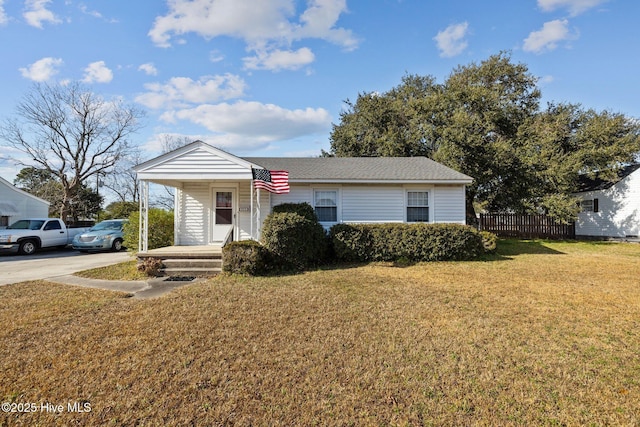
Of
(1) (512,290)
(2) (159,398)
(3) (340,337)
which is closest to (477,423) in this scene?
(3) (340,337)

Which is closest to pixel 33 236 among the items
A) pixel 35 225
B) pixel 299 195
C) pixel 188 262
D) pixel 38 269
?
pixel 35 225

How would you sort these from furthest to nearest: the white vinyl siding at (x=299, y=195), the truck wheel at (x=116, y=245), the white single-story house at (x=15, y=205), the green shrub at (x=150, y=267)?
the white single-story house at (x=15, y=205), the truck wheel at (x=116, y=245), the white vinyl siding at (x=299, y=195), the green shrub at (x=150, y=267)

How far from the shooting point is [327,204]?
11539 millimetres

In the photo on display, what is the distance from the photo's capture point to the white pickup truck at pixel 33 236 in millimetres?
13276

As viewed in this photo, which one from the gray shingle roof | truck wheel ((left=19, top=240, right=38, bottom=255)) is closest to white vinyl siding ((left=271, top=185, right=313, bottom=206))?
the gray shingle roof

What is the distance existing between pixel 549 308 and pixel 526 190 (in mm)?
14015

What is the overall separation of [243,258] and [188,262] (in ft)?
5.82

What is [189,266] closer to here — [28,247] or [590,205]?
[28,247]

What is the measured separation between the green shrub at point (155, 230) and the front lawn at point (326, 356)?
4.56 metres

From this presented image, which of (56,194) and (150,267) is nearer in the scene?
(150,267)

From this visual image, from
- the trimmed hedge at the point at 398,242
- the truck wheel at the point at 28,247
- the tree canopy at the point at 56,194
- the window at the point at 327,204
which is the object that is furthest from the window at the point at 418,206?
the tree canopy at the point at 56,194

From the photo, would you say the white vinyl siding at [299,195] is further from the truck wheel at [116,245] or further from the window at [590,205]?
the window at [590,205]

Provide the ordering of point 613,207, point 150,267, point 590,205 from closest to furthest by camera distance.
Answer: point 150,267 → point 613,207 → point 590,205

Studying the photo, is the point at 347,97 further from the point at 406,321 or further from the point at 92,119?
the point at 406,321
